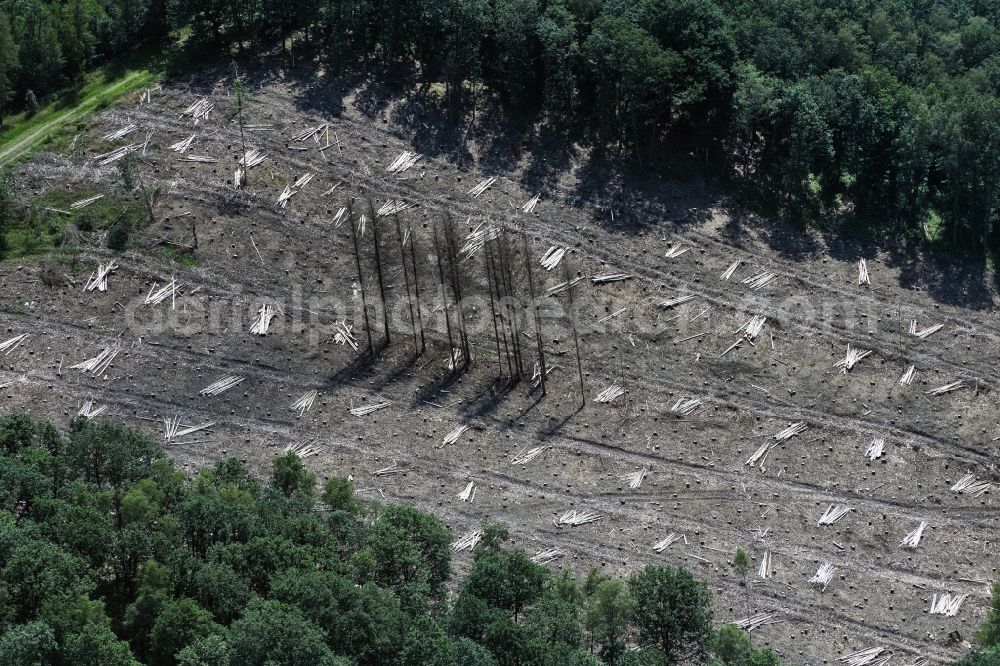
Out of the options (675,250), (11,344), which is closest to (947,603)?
(675,250)

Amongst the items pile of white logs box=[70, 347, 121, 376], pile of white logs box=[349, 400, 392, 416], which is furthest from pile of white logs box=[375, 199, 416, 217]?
pile of white logs box=[70, 347, 121, 376]

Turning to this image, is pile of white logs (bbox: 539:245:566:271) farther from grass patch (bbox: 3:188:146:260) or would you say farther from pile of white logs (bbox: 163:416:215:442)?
grass patch (bbox: 3:188:146:260)

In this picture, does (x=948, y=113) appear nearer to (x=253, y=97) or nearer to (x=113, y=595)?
(x=253, y=97)

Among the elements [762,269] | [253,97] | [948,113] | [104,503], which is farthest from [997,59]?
[104,503]

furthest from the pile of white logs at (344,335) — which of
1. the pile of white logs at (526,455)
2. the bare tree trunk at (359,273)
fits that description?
the pile of white logs at (526,455)

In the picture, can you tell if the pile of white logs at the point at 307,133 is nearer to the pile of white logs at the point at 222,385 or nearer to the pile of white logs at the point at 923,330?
→ the pile of white logs at the point at 222,385

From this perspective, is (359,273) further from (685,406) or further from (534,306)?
(685,406)
